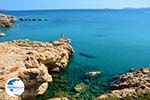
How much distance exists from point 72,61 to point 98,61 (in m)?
4.02

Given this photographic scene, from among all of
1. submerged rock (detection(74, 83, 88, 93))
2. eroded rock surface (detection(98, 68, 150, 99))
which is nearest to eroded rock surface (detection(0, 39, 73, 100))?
submerged rock (detection(74, 83, 88, 93))

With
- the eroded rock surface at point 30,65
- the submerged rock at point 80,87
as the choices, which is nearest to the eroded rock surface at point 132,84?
the submerged rock at point 80,87

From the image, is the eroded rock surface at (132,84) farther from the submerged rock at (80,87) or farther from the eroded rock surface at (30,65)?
the eroded rock surface at (30,65)

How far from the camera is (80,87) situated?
121 ft

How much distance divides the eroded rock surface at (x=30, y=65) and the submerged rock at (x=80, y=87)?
3.36 metres

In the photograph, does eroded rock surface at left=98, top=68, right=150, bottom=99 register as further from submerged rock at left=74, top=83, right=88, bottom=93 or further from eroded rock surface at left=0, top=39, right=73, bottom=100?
eroded rock surface at left=0, top=39, right=73, bottom=100

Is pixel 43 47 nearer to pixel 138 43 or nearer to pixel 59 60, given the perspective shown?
pixel 59 60

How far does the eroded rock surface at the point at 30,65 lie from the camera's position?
101ft

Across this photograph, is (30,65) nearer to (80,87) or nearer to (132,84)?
(80,87)

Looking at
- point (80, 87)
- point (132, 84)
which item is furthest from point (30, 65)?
point (132, 84)

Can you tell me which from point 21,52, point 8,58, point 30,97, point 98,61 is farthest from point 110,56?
point 30,97

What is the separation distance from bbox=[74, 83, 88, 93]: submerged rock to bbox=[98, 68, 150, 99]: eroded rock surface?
333 centimetres

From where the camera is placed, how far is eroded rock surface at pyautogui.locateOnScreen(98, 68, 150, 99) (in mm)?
32719

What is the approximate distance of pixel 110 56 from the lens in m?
57.1
